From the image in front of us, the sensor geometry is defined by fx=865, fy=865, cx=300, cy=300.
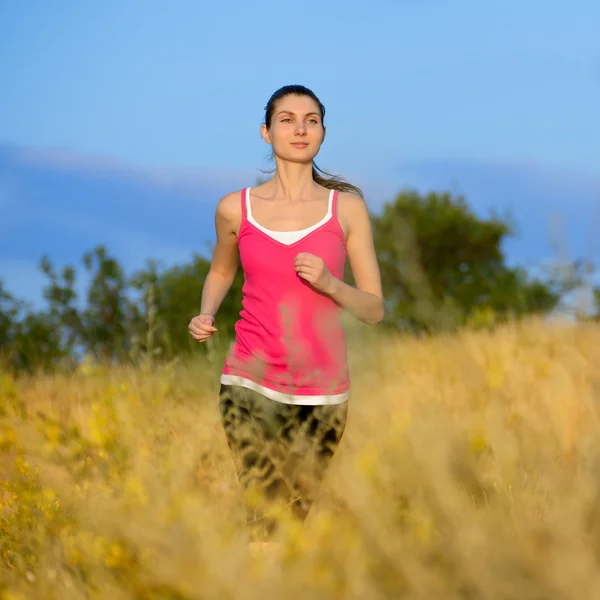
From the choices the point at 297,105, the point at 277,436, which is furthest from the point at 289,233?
the point at 277,436

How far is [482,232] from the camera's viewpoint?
25.8 metres

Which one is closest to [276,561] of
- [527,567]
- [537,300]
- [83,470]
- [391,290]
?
[527,567]

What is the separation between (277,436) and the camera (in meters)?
3.62

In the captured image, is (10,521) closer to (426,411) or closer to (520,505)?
(426,411)

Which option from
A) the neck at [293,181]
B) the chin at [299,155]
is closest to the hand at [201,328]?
the neck at [293,181]

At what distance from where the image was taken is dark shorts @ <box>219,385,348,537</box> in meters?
3.53

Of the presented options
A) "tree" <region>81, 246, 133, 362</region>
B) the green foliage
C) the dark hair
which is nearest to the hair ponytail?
the dark hair

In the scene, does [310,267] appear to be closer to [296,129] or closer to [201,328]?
[201,328]

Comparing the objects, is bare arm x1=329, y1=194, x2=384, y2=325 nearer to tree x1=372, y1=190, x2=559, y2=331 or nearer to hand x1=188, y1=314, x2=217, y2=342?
hand x1=188, y1=314, x2=217, y2=342

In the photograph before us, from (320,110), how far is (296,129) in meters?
0.22

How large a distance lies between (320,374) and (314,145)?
3.46 feet

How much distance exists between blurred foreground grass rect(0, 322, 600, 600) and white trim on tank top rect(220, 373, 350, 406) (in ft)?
0.86

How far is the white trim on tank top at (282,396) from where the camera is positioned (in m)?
3.66

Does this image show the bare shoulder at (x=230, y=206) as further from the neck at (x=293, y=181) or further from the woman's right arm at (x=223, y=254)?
the neck at (x=293, y=181)
